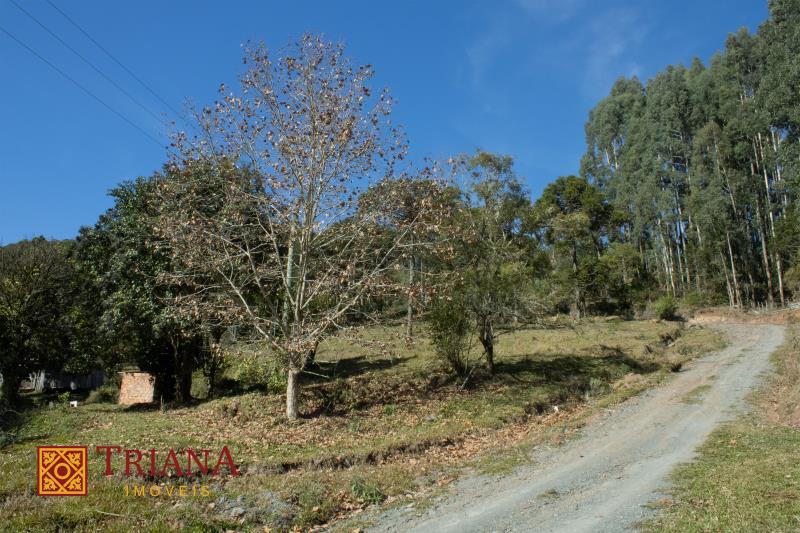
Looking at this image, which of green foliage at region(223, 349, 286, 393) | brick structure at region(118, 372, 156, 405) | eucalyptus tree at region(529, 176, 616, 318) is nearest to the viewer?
green foliage at region(223, 349, 286, 393)

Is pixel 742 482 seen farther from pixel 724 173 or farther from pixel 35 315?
pixel 724 173

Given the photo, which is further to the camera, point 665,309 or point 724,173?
point 724,173

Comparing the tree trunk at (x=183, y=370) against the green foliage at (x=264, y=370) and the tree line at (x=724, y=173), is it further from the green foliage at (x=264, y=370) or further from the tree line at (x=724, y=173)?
the tree line at (x=724, y=173)

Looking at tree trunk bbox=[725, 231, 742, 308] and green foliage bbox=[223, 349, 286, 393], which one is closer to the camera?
green foliage bbox=[223, 349, 286, 393]

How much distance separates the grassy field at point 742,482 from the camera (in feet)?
20.6

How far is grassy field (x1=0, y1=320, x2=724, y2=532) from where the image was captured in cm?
762

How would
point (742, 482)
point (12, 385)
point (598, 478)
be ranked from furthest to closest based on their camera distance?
point (12, 385) < point (598, 478) < point (742, 482)

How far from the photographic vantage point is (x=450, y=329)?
18984 mm

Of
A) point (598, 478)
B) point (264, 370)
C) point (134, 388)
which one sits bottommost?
point (598, 478)

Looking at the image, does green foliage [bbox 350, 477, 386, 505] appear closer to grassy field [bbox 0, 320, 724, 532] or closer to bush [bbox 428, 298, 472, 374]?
grassy field [bbox 0, 320, 724, 532]

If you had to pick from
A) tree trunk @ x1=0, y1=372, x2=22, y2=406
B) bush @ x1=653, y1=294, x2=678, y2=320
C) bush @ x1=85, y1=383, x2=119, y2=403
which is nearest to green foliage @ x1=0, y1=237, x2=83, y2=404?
tree trunk @ x1=0, y1=372, x2=22, y2=406

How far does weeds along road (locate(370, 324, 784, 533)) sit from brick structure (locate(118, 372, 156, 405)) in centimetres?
2301

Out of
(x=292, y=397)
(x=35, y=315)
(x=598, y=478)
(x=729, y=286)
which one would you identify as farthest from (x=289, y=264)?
(x=729, y=286)

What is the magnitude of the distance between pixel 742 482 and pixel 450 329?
1173cm
